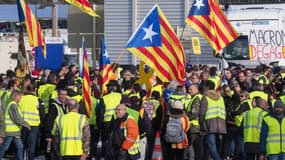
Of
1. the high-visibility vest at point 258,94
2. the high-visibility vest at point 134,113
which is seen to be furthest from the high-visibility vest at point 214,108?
the high-visibility vest at point 134,113

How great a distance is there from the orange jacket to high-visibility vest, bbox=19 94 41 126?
13.6 feet

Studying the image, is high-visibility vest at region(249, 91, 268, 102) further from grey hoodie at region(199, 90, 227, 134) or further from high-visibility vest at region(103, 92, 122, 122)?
high-visibility vest at region(103, 92, 122, 122)

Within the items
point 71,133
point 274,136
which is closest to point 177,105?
point 274,136

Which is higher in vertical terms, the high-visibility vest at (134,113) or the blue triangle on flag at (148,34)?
the blue triangle on flag at (148,34)

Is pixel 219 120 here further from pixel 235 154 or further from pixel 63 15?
pixel 63 15

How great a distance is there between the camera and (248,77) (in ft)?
73.0

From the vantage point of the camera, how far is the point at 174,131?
17.0 meters

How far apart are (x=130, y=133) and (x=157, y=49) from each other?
2.57m

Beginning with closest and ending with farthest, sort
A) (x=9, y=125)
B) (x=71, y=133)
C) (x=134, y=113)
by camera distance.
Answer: (x=71, y=133) < (x=134, y=113) < (x=9, y=125)

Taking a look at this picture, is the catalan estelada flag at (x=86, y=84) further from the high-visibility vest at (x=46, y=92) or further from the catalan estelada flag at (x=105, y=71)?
the high-visibility vest at (x=46, y=92)

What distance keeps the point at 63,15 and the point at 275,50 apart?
4166 cm

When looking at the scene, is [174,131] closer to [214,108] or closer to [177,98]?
[177,98]

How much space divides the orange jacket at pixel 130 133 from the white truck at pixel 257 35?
16.6m

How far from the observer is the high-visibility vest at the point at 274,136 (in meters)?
15.6
